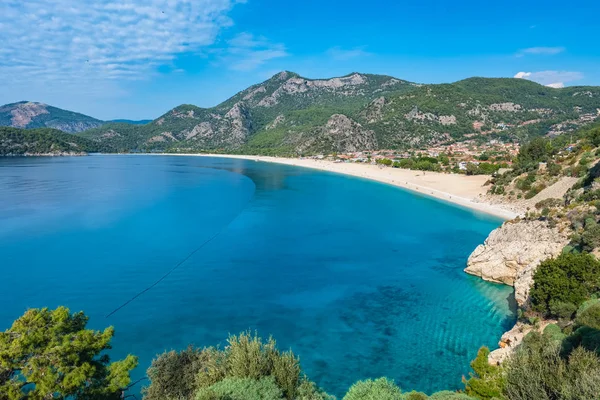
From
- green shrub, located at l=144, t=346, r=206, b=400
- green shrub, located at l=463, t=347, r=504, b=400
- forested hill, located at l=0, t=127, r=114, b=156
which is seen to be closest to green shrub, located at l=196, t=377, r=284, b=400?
green shrub, located at l=144, t=346, r=206, b=400

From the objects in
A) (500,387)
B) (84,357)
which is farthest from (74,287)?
(500,387)

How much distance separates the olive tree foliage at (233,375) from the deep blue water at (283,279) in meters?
4.31

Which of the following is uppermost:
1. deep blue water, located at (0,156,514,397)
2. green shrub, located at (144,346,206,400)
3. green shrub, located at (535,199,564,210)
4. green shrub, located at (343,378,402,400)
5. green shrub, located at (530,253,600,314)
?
green shrub, located at (535,199,564,210)

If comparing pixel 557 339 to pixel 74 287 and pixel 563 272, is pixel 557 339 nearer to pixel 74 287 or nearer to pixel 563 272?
pixel 563 272

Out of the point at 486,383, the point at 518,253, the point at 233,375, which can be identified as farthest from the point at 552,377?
the point at 518,253

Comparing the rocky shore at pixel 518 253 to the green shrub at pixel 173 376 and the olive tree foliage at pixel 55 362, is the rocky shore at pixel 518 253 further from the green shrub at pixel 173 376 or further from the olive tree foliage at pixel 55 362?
the olive tree foliage at pixel 55 362

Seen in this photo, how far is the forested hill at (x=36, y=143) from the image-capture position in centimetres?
15462

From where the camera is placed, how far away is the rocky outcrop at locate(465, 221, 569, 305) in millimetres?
20969

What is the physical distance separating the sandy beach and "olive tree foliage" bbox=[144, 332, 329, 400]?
37.5 meters

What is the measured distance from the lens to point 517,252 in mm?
22719

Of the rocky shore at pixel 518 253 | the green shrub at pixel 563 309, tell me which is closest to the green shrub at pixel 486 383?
the green shrub at pixel 563 309

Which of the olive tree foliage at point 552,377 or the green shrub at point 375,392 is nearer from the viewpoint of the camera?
the olive tree foliage at point 552,377

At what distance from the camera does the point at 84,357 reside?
9398mm

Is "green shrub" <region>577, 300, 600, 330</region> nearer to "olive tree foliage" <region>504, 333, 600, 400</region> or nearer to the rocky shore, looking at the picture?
"olive tree foliage" <region>504, 333, 600, 400</region>
